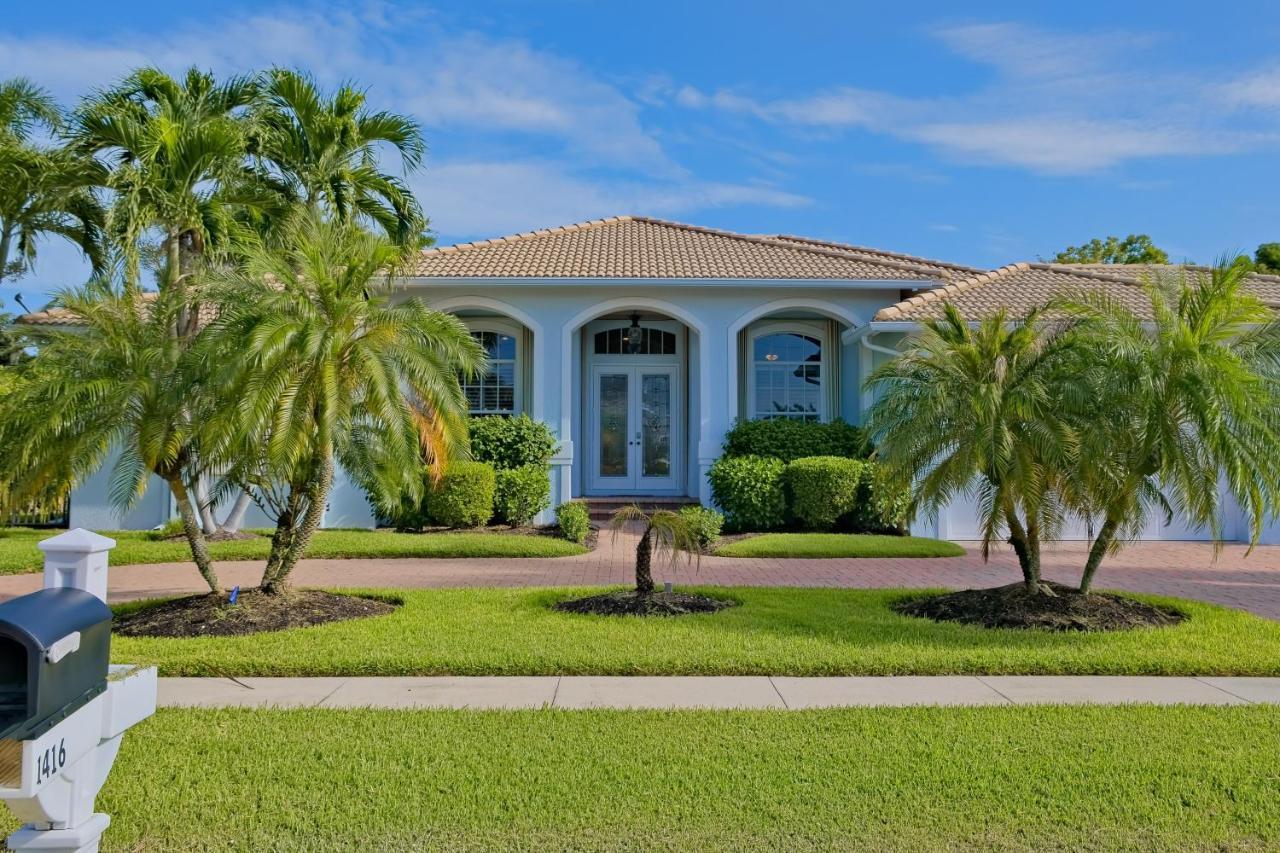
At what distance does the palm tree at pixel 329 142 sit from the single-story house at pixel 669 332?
5.86 feet

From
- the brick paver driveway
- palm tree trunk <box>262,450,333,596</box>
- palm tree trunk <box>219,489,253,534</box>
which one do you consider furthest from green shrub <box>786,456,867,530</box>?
palm tree trunk <box>219,489,253,534</box>

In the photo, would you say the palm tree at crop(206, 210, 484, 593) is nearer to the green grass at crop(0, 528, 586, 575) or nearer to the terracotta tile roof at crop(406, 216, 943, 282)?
the green grass at crop(0, 528, 586, 575)

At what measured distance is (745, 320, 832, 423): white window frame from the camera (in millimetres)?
18297

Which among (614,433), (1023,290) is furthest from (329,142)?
(1023,290)

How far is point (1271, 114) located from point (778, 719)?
47.1 feet

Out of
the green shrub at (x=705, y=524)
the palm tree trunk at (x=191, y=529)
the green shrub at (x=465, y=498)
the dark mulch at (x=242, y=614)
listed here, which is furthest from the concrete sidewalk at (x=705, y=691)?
the green shrub at (x=465, y=498)

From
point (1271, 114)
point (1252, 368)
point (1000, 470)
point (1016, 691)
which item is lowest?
point (1016, 691)

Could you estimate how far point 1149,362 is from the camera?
794 cm

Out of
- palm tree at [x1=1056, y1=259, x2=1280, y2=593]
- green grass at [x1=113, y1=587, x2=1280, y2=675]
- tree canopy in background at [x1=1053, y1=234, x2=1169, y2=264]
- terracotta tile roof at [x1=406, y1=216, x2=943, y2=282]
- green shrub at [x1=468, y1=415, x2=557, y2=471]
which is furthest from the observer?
tree canopy in background at [x1=1053, y1=234, x2=1169, y2=264]

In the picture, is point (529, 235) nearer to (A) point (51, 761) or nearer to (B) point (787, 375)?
(B) point (787, 375)

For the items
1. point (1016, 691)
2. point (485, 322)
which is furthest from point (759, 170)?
point (1016, 691)

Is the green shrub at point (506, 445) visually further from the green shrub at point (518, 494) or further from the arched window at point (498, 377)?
the arched window at point (498, 377)

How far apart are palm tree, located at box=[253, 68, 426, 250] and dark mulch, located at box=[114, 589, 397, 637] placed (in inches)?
277

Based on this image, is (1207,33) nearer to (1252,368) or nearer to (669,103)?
(1252,368)
